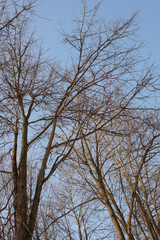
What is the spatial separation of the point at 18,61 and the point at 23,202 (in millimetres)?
1621

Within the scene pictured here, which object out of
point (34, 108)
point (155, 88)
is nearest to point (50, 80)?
point (34, 108)

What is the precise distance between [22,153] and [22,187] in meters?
0.40

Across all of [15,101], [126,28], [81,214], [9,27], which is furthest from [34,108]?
[81,214]

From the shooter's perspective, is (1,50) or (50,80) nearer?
(1,50)

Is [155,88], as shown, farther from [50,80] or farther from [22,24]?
[22,24]

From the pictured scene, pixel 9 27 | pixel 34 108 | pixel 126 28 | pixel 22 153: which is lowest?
pixel 22 153

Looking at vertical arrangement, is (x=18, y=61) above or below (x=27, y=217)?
above

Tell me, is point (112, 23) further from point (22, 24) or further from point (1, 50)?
point (1, 50)

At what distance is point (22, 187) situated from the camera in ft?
8.27

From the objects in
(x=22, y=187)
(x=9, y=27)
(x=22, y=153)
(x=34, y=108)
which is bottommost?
(x=22, y=187)

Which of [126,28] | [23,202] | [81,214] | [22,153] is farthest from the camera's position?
[81,214]

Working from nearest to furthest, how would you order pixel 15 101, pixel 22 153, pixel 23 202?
pixel 23 202 < pixel 22 153 < pixel 15 101

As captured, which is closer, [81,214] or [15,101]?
[15,101]

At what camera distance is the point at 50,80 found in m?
3.13
